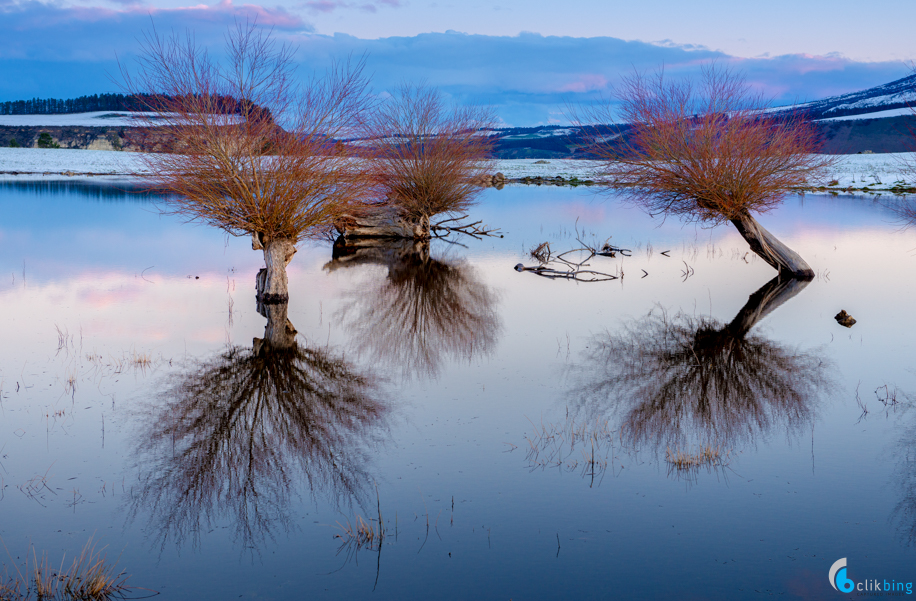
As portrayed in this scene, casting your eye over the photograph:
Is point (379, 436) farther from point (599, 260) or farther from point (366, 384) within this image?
point (599, 260)

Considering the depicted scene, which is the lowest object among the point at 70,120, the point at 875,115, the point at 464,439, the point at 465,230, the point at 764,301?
the point at 464,439

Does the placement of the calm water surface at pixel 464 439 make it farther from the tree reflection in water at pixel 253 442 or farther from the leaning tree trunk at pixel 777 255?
the leaning tree trunk at pixel 777 255

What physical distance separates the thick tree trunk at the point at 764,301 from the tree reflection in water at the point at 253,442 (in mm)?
7315

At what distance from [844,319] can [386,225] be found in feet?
57.5

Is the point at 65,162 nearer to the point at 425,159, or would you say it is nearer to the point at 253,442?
the point at 425,159

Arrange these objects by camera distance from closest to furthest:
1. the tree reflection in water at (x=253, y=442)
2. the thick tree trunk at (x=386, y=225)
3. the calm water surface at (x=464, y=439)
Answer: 1. the calm water surface at (x=464, y=439)
2. the tree reflection in water at (x=253, y=442)
3. the thick tree trunk at (x=386, y=225)

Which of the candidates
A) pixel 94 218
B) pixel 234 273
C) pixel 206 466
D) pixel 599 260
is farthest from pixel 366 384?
pixel 94 218

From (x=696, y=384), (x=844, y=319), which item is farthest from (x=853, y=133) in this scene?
(x=696, y=384)

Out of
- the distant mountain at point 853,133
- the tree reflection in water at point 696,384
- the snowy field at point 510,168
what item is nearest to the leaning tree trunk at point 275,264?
the tree reflection in water at point 696,384

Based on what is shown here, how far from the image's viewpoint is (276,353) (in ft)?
37.2

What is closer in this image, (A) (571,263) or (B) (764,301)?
(B) (764,301)

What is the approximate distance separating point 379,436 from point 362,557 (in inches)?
95.7

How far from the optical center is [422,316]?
14.6 meters

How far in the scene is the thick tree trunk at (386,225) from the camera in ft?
90.4
